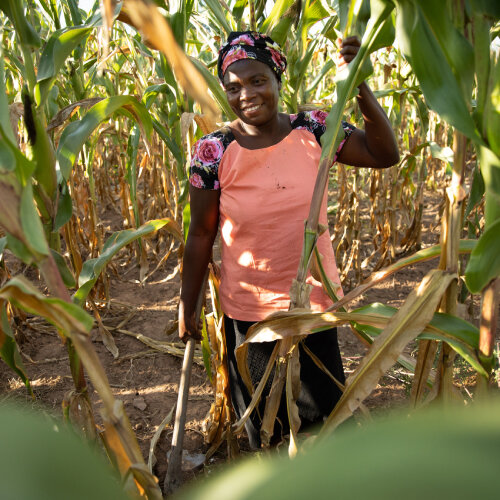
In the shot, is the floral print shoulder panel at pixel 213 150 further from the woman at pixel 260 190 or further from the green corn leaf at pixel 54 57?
the green corn leaf at pixel 54 57

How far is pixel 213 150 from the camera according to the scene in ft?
4.25

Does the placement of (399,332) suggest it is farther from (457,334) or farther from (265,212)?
(265,212)

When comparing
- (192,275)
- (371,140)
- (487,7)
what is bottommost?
(192,275)

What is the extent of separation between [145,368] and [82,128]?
149cm

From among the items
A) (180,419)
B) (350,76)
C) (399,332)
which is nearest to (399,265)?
(399,332)

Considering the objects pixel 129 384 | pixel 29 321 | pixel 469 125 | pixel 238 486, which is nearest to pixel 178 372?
pixel 129 384

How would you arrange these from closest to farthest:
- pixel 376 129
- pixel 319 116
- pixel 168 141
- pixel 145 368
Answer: pixel 376 129, pixel 319 116, pixel 168 141, pixel 145 368

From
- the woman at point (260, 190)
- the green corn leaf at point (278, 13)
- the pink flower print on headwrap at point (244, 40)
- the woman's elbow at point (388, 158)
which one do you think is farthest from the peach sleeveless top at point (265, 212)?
the green corn leaf at point (278, 13)

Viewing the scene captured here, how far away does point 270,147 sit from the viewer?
1.25m

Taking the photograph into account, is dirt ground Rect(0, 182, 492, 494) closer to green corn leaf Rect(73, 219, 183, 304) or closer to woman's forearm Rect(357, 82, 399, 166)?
green corn leaf Rect(73, 219, 183, 304)

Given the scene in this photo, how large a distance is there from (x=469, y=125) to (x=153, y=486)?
0.58 m

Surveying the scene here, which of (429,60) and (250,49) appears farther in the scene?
(250,49)

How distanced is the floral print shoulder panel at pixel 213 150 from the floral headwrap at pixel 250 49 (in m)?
0.17

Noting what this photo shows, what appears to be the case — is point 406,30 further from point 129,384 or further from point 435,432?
point 129,384
